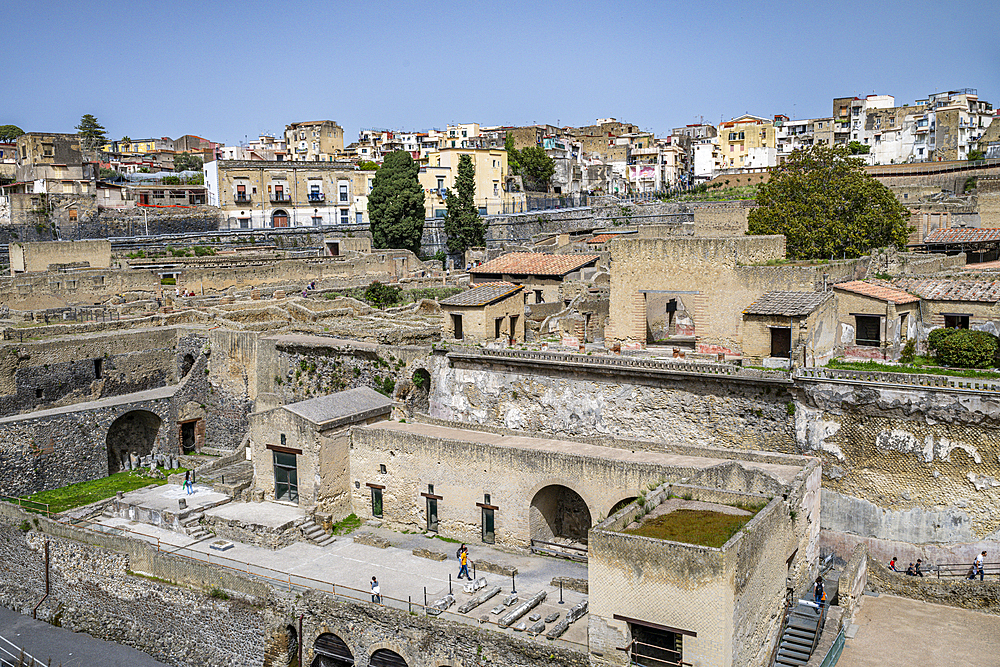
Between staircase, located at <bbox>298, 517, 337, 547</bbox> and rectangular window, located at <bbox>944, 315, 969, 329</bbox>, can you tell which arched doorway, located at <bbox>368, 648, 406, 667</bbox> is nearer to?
staircase, located at <bbox>298, 517, 337, 547</bbox>

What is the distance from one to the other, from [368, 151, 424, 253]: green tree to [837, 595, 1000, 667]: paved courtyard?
3537 centimetres

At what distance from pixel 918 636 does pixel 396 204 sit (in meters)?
37.0

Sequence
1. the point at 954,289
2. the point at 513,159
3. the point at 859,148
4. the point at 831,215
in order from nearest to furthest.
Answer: the point at 954,289 < the point at 831,215 < the point at 859,148 < the point at 513,159

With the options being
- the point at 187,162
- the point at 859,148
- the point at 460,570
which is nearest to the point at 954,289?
the point at 460,570

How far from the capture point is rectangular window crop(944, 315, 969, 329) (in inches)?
928

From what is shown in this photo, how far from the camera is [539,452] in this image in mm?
20422

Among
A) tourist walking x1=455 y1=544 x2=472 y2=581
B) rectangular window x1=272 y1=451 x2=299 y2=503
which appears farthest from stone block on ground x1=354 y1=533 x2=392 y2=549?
rectangular window x1=272 y1=451 x2=299 y2=503

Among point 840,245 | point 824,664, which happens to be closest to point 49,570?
point 824,664

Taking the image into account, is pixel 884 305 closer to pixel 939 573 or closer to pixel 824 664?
pixel 939 573

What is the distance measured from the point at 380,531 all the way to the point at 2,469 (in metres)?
11.4

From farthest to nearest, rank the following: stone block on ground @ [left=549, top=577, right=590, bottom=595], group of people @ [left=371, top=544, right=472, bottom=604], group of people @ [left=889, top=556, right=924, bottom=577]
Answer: group of people @ [left=889, top=556, right=924, bottom=577], stone block on ground @ [left=549, top=577, right=590, bottom=595], group of people @ [left=371, top=544, right=472, bottom=604]

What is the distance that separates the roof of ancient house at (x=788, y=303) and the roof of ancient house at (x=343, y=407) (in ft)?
32.4

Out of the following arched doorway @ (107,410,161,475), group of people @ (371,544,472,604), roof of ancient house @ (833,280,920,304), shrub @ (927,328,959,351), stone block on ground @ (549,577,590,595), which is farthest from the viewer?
arched doorway @ (107,410,161,475)

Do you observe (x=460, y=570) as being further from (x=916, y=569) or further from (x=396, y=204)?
(x=396, y=204)
